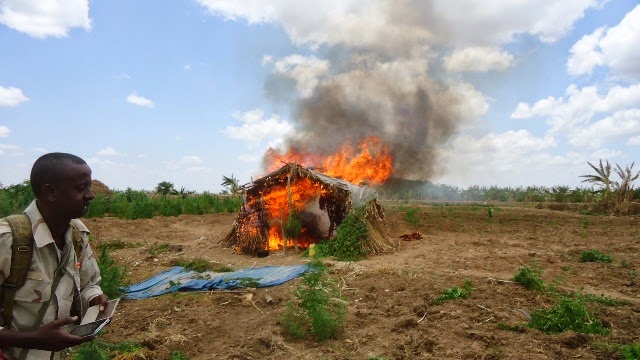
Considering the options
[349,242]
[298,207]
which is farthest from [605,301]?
[298,207]

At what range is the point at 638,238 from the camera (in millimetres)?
12961

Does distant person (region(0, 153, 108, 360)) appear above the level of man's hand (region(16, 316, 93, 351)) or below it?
above

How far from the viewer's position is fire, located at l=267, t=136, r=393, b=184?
15.2 meters

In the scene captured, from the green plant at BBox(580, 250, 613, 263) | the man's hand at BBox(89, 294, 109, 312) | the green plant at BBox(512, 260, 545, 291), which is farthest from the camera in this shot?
the green plant at BBox(580, 250, 613, 263)

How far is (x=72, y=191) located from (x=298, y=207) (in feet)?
33.6

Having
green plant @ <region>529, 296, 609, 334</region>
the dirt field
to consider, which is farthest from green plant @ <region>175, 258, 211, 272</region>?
green plant @ <region>529, 296, 609, 334</region>

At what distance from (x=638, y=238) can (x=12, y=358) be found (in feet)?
49.7

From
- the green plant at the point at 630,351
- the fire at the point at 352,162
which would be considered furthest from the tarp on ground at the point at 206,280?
the fire at the point at 352,162

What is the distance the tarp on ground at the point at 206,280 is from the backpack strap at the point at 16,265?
531 cm

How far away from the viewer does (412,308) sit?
6164 millimetres

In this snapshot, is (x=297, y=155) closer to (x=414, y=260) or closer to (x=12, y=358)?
(x=414, y=260)

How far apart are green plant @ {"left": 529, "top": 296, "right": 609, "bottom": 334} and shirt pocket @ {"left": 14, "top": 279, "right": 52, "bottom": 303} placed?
5.09 metres

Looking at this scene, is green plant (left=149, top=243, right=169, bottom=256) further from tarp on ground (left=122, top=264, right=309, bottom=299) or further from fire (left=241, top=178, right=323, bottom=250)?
tarp on ground (left=122, top=264, right=309, bottom=299)

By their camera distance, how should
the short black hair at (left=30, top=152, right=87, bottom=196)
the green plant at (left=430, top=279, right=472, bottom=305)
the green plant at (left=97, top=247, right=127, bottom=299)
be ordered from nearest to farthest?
1. the short black hair at (left=30, top=152, right=87, bottom=196)
2. the green plant at (left=430, top=279, right=472, bottom=305)
3. the green plant at (left=97, top=247, right=127, bottom=299)
